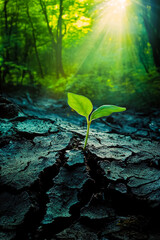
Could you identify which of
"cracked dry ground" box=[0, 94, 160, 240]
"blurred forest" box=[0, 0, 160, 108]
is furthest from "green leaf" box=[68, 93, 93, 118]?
"blurred forest" box=[0, 0, 160, 108]

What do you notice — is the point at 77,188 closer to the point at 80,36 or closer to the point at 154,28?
the point at 154,28

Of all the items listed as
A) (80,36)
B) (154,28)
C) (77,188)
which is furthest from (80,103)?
(80,36)

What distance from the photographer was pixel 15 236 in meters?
0.55

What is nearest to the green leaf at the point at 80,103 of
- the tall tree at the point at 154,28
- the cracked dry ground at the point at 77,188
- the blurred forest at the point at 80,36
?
the cracked dry ground at the point at 77,188

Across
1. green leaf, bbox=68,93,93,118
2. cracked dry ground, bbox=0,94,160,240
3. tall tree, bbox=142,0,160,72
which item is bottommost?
cracked dry ground, bbox=0,94,160,240

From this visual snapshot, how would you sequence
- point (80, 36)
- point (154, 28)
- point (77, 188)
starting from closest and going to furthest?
point (77, 188), point (154, 28), point (80, 36)

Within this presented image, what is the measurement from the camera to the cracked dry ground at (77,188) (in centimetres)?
58

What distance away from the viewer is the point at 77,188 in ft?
2.59

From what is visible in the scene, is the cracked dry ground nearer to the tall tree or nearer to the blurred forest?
the blurred forest

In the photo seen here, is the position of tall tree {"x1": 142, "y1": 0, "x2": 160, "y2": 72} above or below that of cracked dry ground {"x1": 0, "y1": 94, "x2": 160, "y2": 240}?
above

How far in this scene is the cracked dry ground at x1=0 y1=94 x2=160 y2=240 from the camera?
0.58 m

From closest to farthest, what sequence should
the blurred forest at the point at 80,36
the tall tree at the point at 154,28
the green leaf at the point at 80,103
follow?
the green leaf at the point at 80,103 → the blurred forest at the point at 80,36 → the tall tree at the point at 154,28

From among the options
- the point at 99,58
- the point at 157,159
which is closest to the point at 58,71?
the point at 99,58

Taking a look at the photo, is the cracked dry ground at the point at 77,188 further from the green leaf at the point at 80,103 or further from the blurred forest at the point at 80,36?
the blurred forest at the point at 80,36
